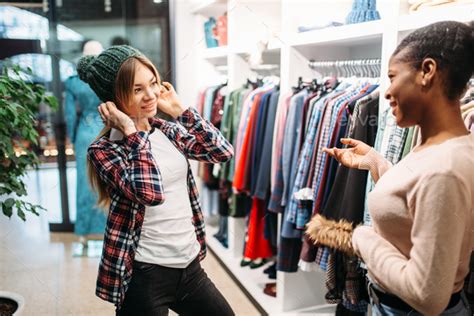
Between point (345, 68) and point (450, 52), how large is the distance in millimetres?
998

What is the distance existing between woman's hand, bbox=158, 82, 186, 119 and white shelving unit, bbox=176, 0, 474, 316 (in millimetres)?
73

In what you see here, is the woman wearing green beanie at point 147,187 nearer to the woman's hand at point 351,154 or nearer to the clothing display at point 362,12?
the woman's hand at point 351,154

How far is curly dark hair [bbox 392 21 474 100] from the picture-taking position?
55 cm

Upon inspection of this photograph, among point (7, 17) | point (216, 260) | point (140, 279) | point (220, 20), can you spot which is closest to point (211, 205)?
point (216, 260)

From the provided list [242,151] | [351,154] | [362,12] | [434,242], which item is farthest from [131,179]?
[362,12]

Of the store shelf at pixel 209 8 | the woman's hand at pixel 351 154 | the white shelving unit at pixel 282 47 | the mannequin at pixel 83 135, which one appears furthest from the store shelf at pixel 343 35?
the mannequin at pixel 83 135

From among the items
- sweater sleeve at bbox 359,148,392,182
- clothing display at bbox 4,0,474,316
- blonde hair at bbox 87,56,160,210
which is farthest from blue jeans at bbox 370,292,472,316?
blonde hair at bbox 87,56,160,210

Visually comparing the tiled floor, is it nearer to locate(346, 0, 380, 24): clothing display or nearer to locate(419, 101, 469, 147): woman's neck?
locate(419, 101, 469, 147): woman's neck

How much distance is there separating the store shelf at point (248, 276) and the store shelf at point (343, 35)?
67 centimetres

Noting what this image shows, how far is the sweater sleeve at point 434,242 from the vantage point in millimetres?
526

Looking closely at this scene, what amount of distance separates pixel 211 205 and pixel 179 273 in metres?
0.37

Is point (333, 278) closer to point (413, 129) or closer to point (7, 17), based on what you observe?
point (413, 129)

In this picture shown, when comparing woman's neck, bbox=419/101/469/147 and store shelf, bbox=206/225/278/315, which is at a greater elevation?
woman's neck, bbox=419/101/469/147

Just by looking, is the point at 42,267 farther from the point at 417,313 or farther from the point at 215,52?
the point at 417,313
